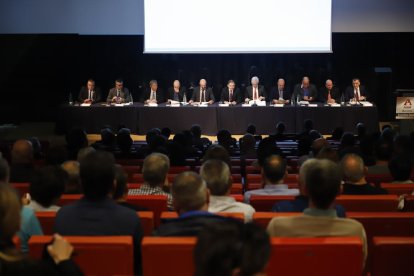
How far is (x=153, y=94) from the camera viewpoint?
11.4 metres

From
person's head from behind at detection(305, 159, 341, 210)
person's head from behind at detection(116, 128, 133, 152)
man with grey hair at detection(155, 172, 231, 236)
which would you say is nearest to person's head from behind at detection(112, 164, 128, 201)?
man with grey hair at detection(155, 172, 231, 236)

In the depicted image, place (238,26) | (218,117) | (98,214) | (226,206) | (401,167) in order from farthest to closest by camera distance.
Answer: (238,26) < (218,117) < (401,167) < (226,206) < (98,214)

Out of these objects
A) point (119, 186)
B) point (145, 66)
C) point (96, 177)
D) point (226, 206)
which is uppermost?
point (145, 66)

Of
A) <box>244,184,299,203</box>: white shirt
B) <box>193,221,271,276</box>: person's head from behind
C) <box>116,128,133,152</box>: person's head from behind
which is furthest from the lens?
<box>116,128,133,152</box>: person's head from behind

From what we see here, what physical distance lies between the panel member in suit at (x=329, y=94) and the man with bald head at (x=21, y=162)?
7.12m

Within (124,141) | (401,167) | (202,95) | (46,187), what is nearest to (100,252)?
(46,187)

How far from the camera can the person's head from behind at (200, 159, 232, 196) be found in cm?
337

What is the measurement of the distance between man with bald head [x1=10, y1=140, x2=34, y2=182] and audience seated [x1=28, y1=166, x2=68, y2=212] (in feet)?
5.18

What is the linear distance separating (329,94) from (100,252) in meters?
9.19

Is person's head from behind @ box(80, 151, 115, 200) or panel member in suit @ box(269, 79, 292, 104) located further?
panel member in suit @ box(269, 79, 292, 104)

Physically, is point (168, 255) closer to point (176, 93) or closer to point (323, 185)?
point (323, 185)

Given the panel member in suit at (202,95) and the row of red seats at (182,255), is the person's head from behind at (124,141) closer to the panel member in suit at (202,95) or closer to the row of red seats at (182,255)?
the row of red seats at (182,255)

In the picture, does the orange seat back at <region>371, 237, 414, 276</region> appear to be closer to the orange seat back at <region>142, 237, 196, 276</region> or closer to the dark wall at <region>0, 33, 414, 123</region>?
the orange seat back at <region>142, 237, 196, 276</region>

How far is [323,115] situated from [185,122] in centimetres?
241
